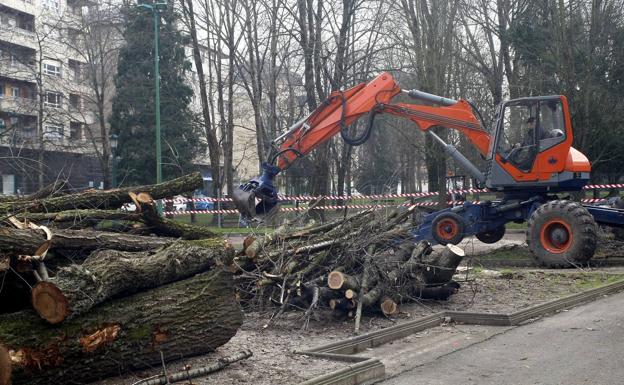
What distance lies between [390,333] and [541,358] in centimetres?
191

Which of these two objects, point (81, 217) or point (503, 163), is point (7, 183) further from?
point (81, 217)

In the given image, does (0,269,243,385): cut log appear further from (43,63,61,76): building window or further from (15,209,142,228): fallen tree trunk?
(43,63,61,76): building window

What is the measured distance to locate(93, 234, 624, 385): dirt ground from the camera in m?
6.74

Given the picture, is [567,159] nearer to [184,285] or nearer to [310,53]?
[184,285]

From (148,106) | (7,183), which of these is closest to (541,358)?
(148,106)

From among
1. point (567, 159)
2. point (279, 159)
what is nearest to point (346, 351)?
point (279, 159)

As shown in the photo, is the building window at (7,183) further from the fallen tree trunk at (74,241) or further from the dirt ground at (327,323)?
the fallen tree trunk at (74,241)

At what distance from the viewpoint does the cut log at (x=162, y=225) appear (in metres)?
8.22

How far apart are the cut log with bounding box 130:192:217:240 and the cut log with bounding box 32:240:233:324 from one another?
2.70 ft

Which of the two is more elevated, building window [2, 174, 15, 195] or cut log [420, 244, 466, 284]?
building window [2, 174, 15, 195]

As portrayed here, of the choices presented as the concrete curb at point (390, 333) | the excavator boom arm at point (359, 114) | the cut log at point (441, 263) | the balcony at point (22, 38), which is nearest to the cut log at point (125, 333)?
the concrete curb at point (390, 333)

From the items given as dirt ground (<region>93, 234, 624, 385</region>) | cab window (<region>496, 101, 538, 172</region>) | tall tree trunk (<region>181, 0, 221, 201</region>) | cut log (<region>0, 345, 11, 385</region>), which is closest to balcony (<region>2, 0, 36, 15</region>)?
tall tree trunk (<region>181, 0, 221, 201</region>)

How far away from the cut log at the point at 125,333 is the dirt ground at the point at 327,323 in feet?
0.61

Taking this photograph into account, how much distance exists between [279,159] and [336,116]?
1.54 m
